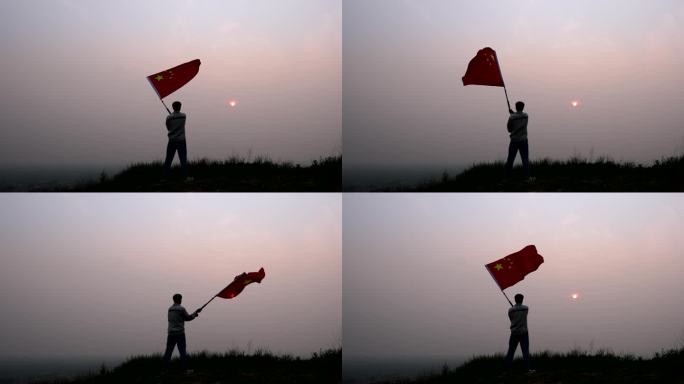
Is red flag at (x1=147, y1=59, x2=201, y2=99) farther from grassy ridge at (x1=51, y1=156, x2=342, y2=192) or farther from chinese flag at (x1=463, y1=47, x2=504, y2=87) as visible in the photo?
chinese flag at (x1=463, y1=47, x2=504, y2=87)

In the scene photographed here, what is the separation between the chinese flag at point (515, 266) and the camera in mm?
8398

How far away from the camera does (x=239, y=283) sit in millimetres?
8422

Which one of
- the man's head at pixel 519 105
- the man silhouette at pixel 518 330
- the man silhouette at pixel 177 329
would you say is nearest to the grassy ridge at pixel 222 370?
the man silhouette at pixel 177 329

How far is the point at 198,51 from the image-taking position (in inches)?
341

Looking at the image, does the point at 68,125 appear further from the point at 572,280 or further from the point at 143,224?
the point at 572,280

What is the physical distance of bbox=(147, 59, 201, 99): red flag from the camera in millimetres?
8523

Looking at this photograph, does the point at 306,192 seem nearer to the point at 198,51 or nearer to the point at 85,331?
the point at 198,51

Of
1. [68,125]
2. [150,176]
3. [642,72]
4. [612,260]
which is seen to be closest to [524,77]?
[642,72]

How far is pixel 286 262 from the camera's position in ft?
28.1

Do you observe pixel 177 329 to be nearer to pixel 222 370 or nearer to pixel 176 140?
pixel 222 370

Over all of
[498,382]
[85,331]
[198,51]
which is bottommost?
[498,382]

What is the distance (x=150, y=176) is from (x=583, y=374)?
13.3ft

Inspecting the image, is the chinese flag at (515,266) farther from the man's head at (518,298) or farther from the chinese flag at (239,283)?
the chinese flag at (239,283)

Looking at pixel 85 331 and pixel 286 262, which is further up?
pixel 286 262
